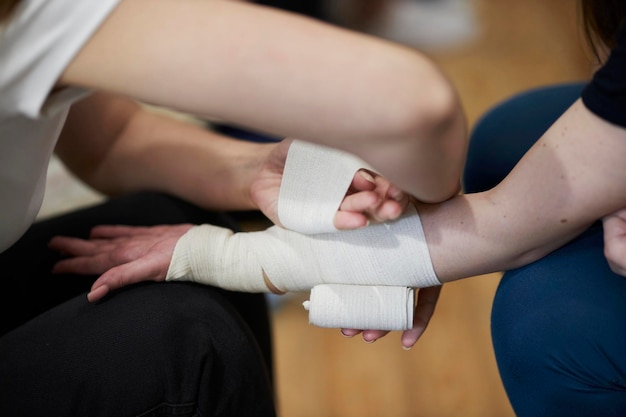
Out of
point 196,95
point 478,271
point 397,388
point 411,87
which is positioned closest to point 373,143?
point 411,87

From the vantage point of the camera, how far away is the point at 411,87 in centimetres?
60

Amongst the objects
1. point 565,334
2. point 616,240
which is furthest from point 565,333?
point 616,240

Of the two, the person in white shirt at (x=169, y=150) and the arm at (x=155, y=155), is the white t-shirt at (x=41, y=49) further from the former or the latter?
the arm at (x=155, y=155)

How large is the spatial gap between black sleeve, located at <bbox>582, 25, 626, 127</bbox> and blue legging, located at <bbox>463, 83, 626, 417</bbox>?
→ 0.18 meters

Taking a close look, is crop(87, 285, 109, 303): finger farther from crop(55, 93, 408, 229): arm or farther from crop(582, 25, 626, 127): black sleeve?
crop(582, 25, 626, 127): black sleeve

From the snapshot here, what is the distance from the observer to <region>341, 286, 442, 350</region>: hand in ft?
2.70

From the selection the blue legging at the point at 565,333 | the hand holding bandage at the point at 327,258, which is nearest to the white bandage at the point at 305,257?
the hand holding bandage at the point at 327,258

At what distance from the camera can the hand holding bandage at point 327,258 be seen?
2.59 feet

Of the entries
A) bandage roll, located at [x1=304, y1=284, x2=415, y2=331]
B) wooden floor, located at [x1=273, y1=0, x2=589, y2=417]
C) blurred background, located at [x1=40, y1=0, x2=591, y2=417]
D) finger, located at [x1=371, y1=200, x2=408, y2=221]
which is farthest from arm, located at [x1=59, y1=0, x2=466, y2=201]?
wooden floor, located at [x1=273, y1=0, x2=589, y2=417]

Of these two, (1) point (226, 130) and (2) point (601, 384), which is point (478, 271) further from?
(1) point (226, 130)

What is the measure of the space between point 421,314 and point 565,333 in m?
0.21

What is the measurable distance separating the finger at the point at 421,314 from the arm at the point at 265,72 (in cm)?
32

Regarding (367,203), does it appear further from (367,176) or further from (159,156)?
(159,156)

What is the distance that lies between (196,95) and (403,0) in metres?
2.14
